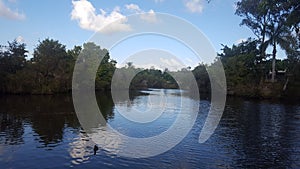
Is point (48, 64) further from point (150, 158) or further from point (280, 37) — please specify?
point (150, 158)

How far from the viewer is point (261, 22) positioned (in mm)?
55469

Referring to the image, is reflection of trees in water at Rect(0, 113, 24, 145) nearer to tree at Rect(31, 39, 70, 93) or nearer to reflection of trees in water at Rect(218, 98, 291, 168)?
reflection of trees in water at Rect(218, 98, 291, 168)

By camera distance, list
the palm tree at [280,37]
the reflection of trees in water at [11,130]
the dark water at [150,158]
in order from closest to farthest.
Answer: the dark water at [150,158] < the reflection of trees in water at [11,130] < the palm tree at [280,37]

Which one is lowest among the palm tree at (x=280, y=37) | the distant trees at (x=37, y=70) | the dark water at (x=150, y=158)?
the dark water at (x=150, y=158)

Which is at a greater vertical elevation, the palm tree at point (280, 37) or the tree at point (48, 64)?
the palm tree at point (280, 37)

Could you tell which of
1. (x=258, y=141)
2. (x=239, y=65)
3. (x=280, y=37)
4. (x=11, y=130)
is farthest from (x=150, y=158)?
(x=239, y=65)

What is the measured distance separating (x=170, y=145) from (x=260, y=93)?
4675 centimetres

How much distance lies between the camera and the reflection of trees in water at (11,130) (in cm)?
1583

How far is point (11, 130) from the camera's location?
18703 millimetres

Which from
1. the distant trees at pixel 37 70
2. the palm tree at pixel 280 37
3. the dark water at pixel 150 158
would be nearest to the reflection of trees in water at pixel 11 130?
the dark water at pixel 150 158

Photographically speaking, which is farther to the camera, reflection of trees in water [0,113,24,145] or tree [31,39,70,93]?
tree [31,39,70,93]

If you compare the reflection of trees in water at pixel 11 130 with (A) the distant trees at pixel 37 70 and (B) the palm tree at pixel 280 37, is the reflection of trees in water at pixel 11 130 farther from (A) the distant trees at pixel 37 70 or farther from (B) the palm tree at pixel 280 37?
(B) the palm tree at pixel 280 37

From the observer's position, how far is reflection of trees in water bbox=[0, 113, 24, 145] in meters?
15.8

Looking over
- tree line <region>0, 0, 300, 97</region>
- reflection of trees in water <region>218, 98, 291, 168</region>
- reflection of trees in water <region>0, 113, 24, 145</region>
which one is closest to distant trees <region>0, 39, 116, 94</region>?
tree line <region>0, 0, 300, 97</region>
